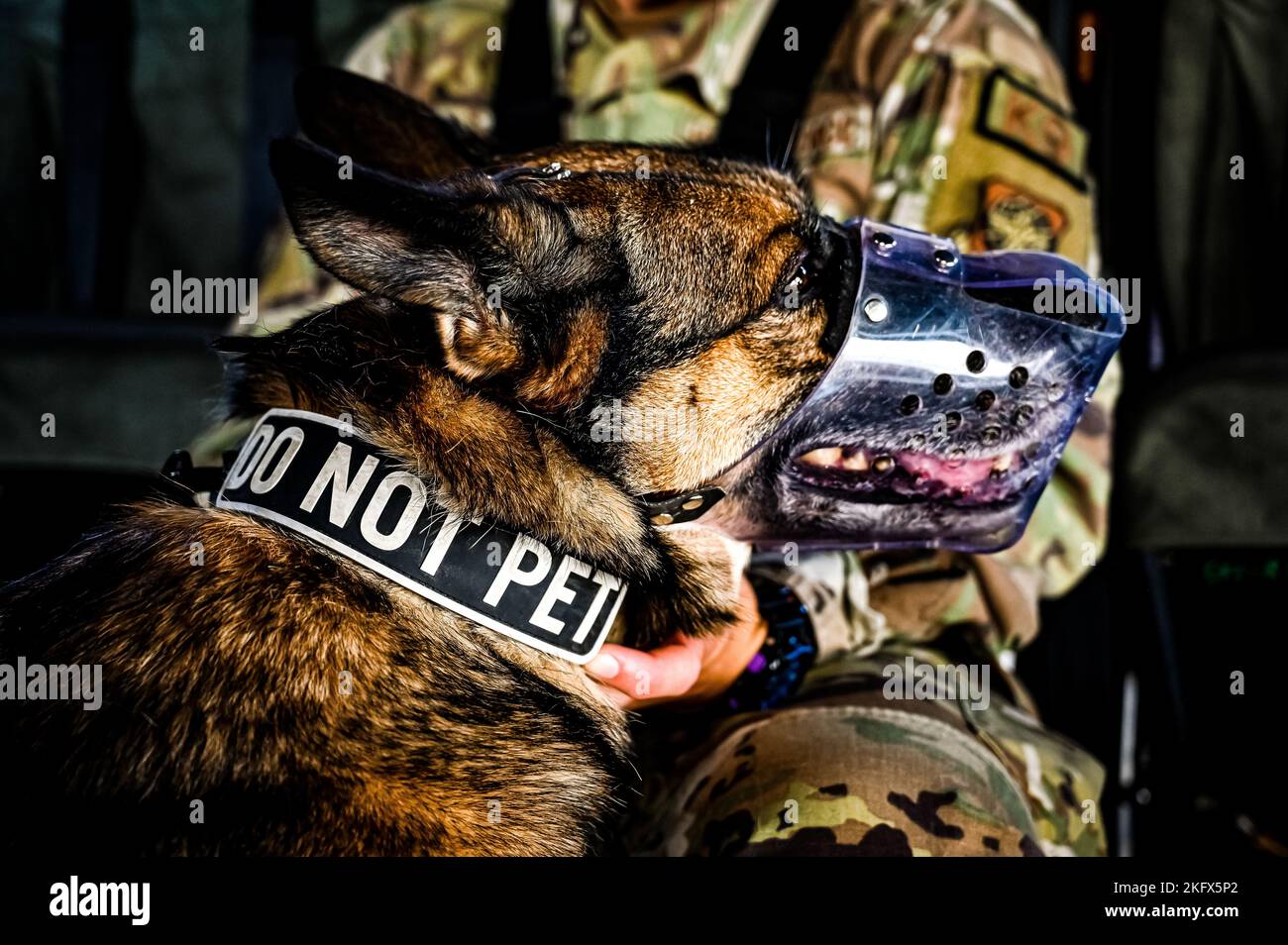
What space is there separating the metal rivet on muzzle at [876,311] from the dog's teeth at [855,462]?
17 centimetres

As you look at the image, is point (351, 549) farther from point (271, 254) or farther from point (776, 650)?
point (271, 254)

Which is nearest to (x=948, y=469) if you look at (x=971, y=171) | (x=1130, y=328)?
(x=971, y=171)

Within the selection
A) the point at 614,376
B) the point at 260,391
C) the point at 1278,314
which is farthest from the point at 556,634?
the point at 1278,314

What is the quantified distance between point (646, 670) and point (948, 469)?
43 centimetres

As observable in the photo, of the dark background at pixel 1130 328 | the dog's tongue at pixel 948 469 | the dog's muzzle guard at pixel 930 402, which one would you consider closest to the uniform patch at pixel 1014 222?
the dark background at pixel 1130 328

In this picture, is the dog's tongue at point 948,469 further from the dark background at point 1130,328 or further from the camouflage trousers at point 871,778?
the dark background at point 1130,328

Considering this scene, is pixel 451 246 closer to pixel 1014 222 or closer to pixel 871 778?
pixel 871 778

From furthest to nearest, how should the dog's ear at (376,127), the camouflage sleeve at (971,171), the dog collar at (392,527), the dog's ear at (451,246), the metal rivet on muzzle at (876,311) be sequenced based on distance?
1. the camouflage sleeve at (971,171)
2. the dog's ear at (376,127)
3. the metal rivet on muzzle at (876,311)
4. the dog collar at (392,527)
5. the dog's ear at (451,246)

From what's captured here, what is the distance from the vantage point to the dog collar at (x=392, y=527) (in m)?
0.93

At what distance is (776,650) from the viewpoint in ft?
4.42

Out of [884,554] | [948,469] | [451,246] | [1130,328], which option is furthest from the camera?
[1130,328]

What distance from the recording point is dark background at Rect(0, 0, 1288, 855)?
1.64 m

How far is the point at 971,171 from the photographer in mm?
1691
